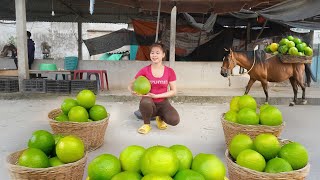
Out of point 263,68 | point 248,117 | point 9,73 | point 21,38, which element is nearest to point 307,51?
point 263,68

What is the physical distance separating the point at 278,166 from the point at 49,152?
1.67 meters

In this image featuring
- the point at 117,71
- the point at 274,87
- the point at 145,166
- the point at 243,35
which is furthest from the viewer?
the point at 243,35

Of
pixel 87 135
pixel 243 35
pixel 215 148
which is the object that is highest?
pixel 243 35

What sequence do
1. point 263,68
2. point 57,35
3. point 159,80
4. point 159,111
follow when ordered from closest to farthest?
point 159,80 < point 159,111 < point 263,68 < point 57,35

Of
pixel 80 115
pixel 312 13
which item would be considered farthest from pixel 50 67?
pixel 312 13

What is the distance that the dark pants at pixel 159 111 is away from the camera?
4.20 metres

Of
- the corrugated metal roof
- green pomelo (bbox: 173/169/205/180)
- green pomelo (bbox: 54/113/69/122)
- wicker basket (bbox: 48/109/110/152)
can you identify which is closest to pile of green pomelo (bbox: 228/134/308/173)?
green pomelo (bbox: 173/169/205/180)

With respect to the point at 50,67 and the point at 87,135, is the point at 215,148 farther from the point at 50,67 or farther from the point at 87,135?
the point at 50,67

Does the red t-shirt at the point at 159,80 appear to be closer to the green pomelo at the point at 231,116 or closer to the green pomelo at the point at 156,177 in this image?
the green pomelo at the point at 231,116

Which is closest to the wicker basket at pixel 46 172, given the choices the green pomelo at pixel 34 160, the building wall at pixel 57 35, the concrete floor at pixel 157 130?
the green pomelo at pixel 34 160

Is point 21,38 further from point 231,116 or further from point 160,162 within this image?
point 160,162

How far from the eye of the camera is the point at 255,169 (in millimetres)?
1983

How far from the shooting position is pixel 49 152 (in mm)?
2391

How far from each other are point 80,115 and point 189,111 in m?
3.24
